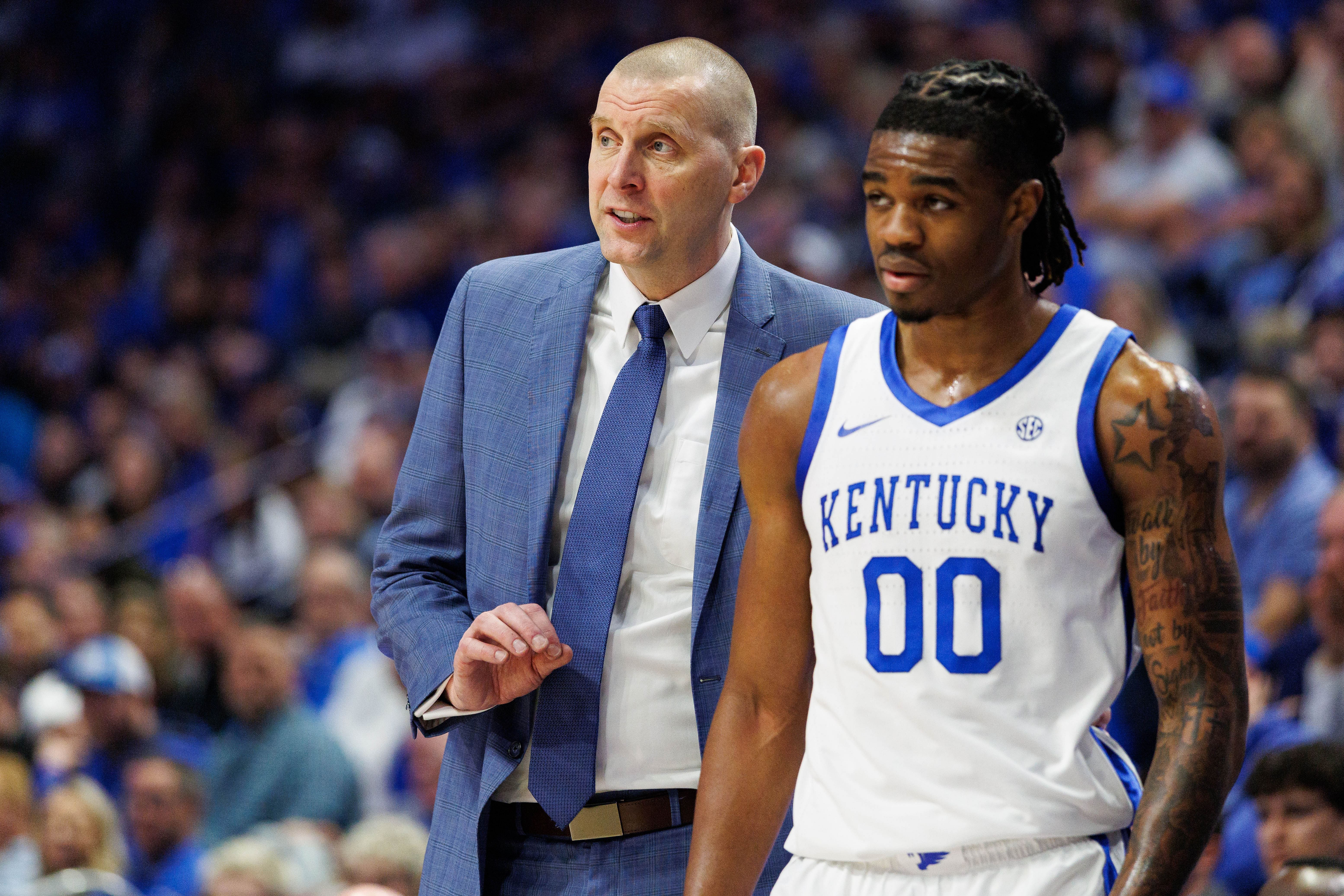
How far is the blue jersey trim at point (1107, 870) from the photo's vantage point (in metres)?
2.01

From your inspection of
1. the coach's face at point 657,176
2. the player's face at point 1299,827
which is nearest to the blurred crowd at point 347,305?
the player's face at point 1299,827

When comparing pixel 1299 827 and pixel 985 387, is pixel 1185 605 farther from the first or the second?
pixel 1299 827

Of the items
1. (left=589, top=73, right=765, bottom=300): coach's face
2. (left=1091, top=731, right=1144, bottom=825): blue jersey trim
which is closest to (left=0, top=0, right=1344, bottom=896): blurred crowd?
(left=1091, top=731, right=1144, bottom=825): blue jersey trim

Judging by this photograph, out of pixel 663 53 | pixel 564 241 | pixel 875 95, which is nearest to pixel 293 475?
pixel 564 241

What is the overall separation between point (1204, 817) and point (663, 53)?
5.07ft

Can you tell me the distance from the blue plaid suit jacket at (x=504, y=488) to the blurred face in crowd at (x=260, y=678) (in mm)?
3721

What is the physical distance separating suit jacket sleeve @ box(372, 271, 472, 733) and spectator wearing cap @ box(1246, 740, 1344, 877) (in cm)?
206

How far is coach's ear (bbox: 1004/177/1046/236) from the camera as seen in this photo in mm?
2123

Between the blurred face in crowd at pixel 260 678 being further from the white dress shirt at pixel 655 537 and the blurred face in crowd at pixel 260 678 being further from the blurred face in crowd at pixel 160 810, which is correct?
the white dress shirt at pixel 655 537

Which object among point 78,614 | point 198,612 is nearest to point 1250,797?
point 198,612

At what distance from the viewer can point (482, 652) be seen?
95.5 inches

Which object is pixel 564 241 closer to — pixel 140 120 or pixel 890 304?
pixel 140 120

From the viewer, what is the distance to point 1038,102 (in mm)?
2152

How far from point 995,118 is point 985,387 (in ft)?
1.16
